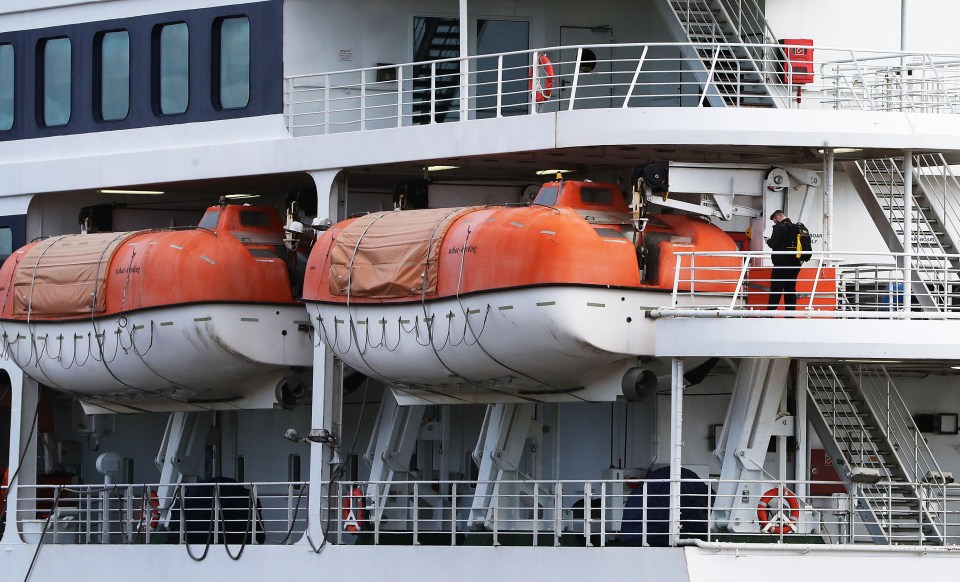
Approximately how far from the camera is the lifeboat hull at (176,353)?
90.2 feet

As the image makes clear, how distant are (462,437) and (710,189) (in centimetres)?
628

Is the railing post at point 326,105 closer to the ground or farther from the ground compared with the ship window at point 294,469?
farther from the ground

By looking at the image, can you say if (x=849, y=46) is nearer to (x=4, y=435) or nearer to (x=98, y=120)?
(x=98, y=120)

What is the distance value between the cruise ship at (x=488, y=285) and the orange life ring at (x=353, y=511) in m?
0.10

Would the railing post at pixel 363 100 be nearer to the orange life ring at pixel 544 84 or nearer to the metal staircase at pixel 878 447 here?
the orange life ring at pixel 544 84

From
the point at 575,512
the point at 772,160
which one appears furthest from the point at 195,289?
the point at 772,160

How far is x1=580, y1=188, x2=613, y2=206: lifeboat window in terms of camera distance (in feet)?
82.4

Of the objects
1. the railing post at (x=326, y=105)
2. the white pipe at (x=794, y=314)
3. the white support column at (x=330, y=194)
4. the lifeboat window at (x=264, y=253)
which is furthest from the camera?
the lifeboat window at (x=264, y=253)

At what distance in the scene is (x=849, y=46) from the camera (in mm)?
28609

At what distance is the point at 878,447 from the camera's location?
26.0 m

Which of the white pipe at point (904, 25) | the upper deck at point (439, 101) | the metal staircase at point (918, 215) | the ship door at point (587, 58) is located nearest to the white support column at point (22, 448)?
the upper deck at point (439, 101)

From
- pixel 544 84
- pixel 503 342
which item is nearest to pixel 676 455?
pixel 503 342

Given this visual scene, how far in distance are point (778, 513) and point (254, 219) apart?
344 inches

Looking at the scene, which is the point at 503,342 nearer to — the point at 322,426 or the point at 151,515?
the point at 322,426
